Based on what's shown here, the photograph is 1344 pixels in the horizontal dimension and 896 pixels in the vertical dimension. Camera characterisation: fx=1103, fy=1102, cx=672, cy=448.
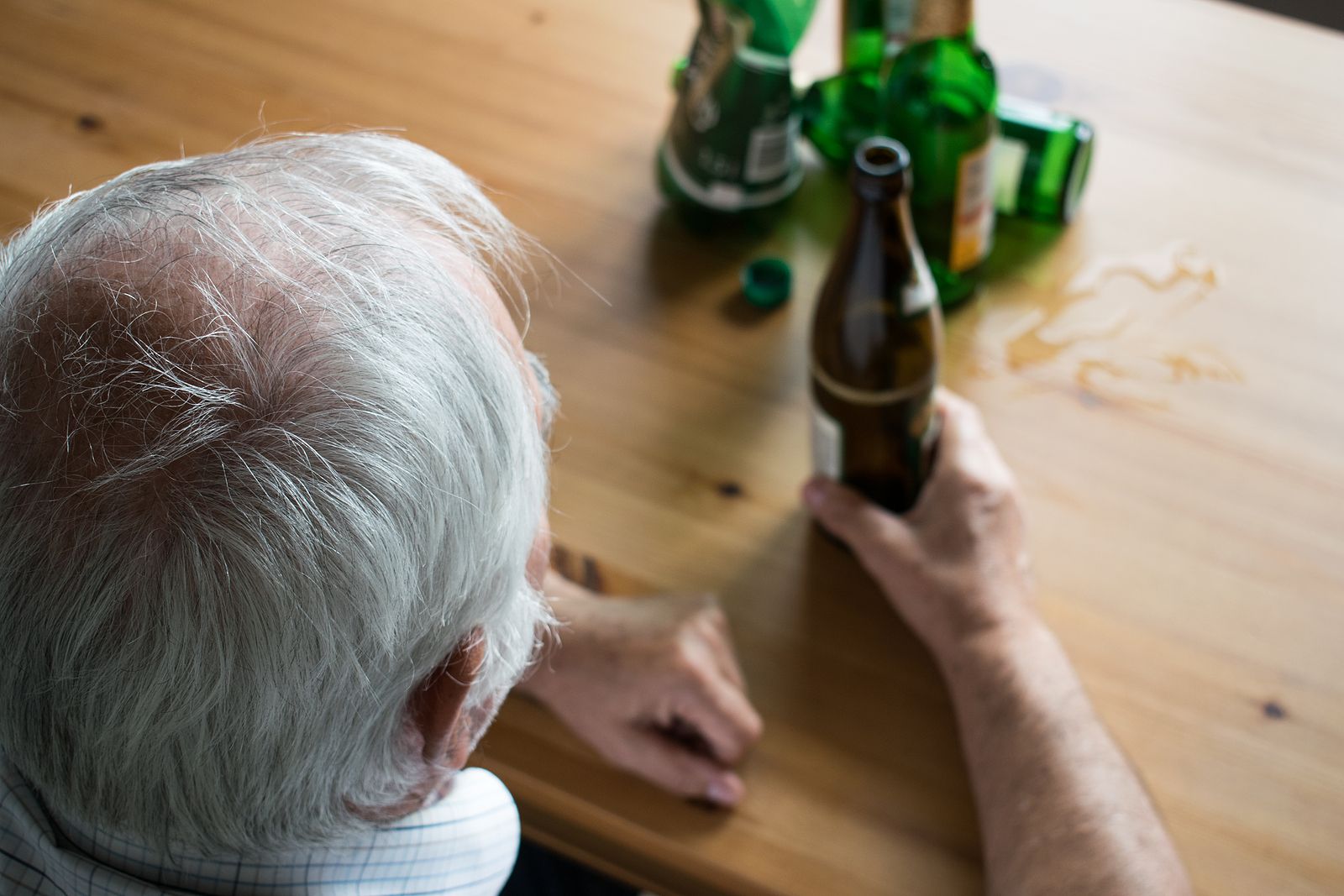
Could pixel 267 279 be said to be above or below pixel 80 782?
above

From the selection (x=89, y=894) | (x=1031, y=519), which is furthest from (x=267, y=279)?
(x=1031, y=519)

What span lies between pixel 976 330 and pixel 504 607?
1.89 feet

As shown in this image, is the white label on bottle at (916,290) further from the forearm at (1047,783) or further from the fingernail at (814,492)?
the forearm at (1047,783)

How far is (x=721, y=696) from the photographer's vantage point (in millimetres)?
778

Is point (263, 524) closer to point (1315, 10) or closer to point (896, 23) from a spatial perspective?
point (896, 23)

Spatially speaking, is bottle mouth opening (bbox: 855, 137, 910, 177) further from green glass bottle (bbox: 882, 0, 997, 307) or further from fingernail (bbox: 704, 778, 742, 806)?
fingernail (bbox: 704, 778, 742, 806)

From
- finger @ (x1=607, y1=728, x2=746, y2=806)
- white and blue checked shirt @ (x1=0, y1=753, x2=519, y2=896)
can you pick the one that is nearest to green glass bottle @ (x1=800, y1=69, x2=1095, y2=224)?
finger @ (x1=607, y1=728, x2=746, y2=806)

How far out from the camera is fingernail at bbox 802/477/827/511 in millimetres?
859

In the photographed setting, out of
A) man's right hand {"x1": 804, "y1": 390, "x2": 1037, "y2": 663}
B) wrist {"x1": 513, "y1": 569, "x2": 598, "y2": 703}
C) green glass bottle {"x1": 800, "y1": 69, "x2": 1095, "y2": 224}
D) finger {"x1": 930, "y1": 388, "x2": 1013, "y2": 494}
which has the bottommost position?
wrist {"x1": 513, "y1": 569, "x2": 598, "y2": 703}

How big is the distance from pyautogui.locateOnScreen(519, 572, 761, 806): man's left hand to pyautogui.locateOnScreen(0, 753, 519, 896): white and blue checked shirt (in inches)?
4.0

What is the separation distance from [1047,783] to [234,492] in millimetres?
559

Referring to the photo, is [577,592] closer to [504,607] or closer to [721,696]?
[721,696]

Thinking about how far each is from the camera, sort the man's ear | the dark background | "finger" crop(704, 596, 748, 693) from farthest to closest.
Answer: the dark background → "finger" crop(704, 596, 748, 693) → the man's ear

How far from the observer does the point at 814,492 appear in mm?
863
